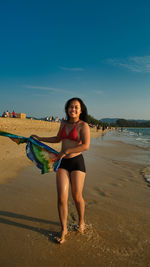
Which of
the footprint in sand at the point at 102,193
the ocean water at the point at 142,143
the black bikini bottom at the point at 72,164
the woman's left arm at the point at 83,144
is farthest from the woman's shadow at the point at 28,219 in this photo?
the ocean water at the point at 142,143

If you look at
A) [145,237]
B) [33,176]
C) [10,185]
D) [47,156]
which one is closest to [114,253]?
[145,237]

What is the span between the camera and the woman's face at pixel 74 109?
2.94 metres

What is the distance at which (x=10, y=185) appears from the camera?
4.81 metres

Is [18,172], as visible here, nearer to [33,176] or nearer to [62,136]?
[33,176]

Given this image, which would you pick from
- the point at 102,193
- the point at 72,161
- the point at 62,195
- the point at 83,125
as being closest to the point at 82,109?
the point at 83,125

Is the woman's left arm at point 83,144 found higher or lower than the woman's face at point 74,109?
lower

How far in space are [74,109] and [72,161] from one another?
2.82 ft

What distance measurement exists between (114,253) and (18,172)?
4382 mm

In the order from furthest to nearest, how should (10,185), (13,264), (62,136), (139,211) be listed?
1. (10,185)
2. (139,211)
3. (62,136)
4. (13,264)

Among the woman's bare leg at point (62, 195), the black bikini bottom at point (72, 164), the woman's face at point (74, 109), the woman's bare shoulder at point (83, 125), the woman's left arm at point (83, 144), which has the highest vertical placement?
the woman's face at point (74, 109)

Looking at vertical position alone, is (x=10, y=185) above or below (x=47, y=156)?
below

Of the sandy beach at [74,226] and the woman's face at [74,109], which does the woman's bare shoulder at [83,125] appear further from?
the sandy beach at [74,226]

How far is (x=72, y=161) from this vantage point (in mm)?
2803

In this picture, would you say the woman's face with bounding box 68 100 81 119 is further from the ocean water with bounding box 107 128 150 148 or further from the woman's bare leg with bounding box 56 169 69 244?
the ocean water with bounding box 107 128 150 148
